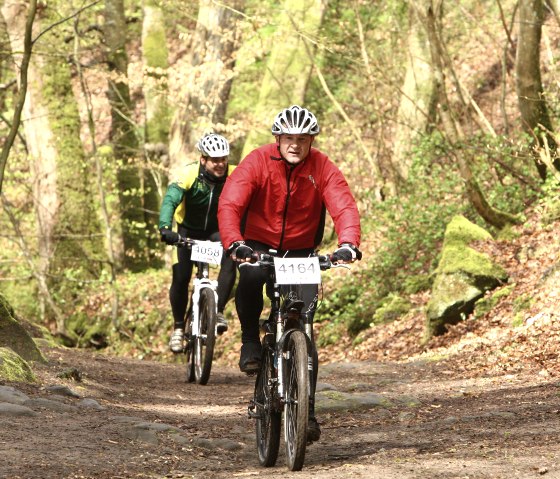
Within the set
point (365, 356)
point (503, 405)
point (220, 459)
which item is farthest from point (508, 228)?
point (220, 459)

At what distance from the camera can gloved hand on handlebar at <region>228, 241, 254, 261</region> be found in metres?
6.01

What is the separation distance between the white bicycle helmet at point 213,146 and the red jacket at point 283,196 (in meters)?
3.91

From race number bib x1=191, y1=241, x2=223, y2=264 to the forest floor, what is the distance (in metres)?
1.37

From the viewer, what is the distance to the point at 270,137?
70.1 ft

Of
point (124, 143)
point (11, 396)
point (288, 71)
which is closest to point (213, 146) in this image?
point (11, 396)

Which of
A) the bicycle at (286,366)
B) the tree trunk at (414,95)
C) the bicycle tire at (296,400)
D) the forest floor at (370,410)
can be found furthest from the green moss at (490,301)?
the bicycle tire at (296,400)

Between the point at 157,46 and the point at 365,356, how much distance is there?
13613 mm

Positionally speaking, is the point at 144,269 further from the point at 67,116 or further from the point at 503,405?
the point at 503,405

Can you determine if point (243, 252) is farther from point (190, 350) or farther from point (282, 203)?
point (190, 350)

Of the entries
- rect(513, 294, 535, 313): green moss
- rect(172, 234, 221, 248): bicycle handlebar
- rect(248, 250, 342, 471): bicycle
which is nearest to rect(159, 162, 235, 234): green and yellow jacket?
rect(172, 234, 221, 248): bicycle handlebar

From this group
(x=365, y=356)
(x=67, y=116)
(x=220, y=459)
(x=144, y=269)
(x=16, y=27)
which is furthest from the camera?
(x=144, y=269)

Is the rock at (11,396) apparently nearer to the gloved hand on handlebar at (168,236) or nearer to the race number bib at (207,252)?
the gloved hand on handlebar at (168,236)

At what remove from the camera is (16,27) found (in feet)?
66.6

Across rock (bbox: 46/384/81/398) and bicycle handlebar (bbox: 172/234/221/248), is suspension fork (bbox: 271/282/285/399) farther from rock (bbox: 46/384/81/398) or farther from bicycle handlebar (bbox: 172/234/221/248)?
bicycle handlebar (bbox: 172/234/221/248)
